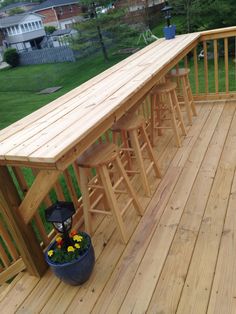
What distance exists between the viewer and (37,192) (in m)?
1.67

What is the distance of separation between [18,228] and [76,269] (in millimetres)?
431

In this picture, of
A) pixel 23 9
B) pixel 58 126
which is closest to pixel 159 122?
pixel 58 126

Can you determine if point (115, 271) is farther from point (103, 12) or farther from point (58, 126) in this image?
point (103, 12)

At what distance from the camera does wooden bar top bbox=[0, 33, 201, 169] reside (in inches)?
58.1

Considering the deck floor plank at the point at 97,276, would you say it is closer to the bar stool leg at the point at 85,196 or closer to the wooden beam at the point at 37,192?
the bar stool leg at the point at 85,196

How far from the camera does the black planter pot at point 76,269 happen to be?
5.86ft

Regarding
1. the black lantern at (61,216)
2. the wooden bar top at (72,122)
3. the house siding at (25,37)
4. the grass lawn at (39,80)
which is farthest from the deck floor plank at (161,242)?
the house siding at (25,37)

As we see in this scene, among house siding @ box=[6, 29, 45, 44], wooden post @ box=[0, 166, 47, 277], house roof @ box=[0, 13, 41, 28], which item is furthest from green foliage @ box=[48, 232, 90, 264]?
house roof @ box=[0, 13, 41, 28]

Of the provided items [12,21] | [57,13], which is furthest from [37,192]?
[12,21]

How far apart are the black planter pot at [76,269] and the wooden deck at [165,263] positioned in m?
0.08

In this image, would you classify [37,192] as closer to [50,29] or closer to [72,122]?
[72,122]

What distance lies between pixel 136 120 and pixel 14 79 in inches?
704

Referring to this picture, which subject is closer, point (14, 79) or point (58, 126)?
point (58, 126)

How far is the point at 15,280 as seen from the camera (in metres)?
2.07
